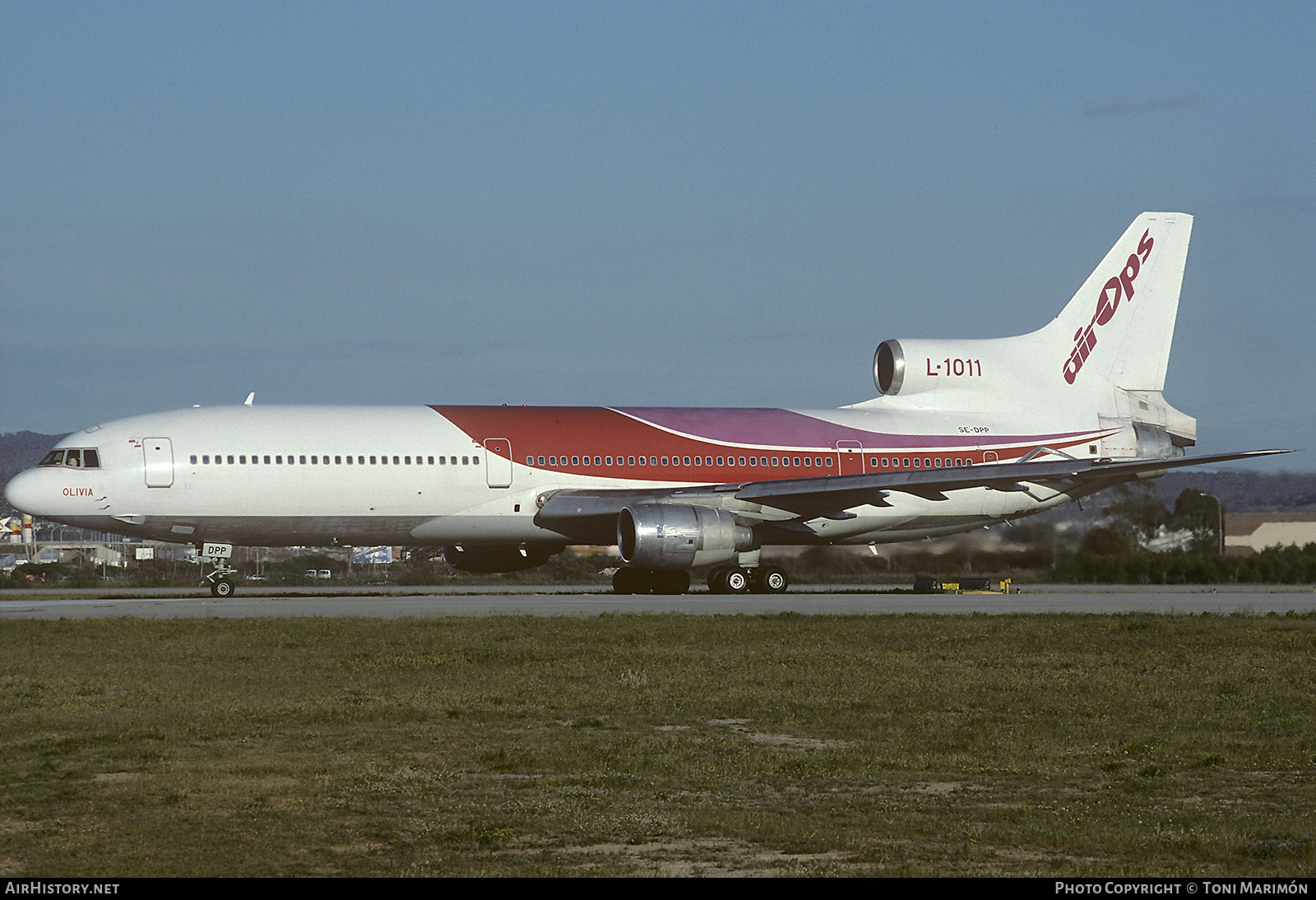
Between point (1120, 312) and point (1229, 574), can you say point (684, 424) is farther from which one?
point (1229, 574)

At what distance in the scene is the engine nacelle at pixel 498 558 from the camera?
34.7m

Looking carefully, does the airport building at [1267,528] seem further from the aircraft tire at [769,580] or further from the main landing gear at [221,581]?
the main landing gear at [221,581]

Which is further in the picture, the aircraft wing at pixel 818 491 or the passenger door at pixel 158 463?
the aircraft wing at pixel 818 491

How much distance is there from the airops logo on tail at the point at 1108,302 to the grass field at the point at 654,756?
19.5 metres

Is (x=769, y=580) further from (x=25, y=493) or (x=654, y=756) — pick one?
(x=654, y=756)

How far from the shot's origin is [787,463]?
34.5m

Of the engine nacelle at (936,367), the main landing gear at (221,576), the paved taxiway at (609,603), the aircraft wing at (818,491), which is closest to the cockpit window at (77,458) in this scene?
the paved taxiway at (609,603)

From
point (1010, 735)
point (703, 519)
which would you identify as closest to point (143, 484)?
point (703, 519)

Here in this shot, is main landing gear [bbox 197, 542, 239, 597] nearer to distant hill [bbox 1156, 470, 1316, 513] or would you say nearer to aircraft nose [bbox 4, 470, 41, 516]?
aircraft nose [bbox 4, 470, 41, 516]

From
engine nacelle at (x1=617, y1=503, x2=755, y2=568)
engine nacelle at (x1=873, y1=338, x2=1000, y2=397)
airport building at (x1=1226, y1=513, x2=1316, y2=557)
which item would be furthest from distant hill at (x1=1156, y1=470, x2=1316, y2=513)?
engine nacelle at (x1=617, y1=503, x2=755, y2=568)

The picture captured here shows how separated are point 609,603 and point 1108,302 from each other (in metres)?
18.2

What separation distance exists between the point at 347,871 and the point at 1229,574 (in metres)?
40.0

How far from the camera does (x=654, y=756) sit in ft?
35.1

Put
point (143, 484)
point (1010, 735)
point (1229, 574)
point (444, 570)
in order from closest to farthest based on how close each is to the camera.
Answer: point (1010, 735), point (143, 484), point (1229, 574), point (444, 570)
